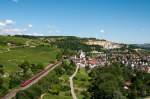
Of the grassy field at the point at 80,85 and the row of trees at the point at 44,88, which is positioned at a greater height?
the row of trees at the point at 44,88

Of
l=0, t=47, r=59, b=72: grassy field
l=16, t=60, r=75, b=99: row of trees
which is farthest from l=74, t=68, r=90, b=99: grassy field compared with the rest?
l=0, t=47, r=59, b=72: grassy field

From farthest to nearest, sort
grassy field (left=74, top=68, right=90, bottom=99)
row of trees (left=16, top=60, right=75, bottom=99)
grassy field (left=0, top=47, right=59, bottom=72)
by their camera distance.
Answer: grassy field (left=0, top=47, right=59, bottom=72) → grassy field (left=74, top=68, right=90, bottom=99) → row of trees (left=16, top=60, right=75, bottom=99)

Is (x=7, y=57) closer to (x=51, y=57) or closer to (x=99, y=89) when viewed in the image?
(x=51, y=57)

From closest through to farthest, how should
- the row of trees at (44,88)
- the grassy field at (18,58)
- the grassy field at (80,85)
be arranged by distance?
the row of trees at (44,88), the grassy field at (80,85), the grassy field at (18,58)

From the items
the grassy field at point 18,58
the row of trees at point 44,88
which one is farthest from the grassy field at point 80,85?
the grassy field at point 18,58

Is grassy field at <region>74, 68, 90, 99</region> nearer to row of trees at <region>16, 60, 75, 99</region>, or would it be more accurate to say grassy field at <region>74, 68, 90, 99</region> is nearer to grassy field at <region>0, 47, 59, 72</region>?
row of trees at <region>16, 60, 75, 99</region>

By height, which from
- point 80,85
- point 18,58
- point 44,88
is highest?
point 18,58

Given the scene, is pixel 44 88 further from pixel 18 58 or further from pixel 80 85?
pixel 18 58

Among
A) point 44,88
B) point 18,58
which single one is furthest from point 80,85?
point 18,58

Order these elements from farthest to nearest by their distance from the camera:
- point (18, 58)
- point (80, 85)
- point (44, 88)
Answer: point (18, 58) < point (80, 85) < point (44, 88)

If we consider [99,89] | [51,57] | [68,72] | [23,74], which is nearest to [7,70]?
[23,74]

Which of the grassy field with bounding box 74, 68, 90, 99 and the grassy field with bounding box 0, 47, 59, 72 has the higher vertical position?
the grassy field with bounding box 0, 47, 59, 72

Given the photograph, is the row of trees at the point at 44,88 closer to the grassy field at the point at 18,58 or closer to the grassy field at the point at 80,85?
the grassy field at the point at 80,85
